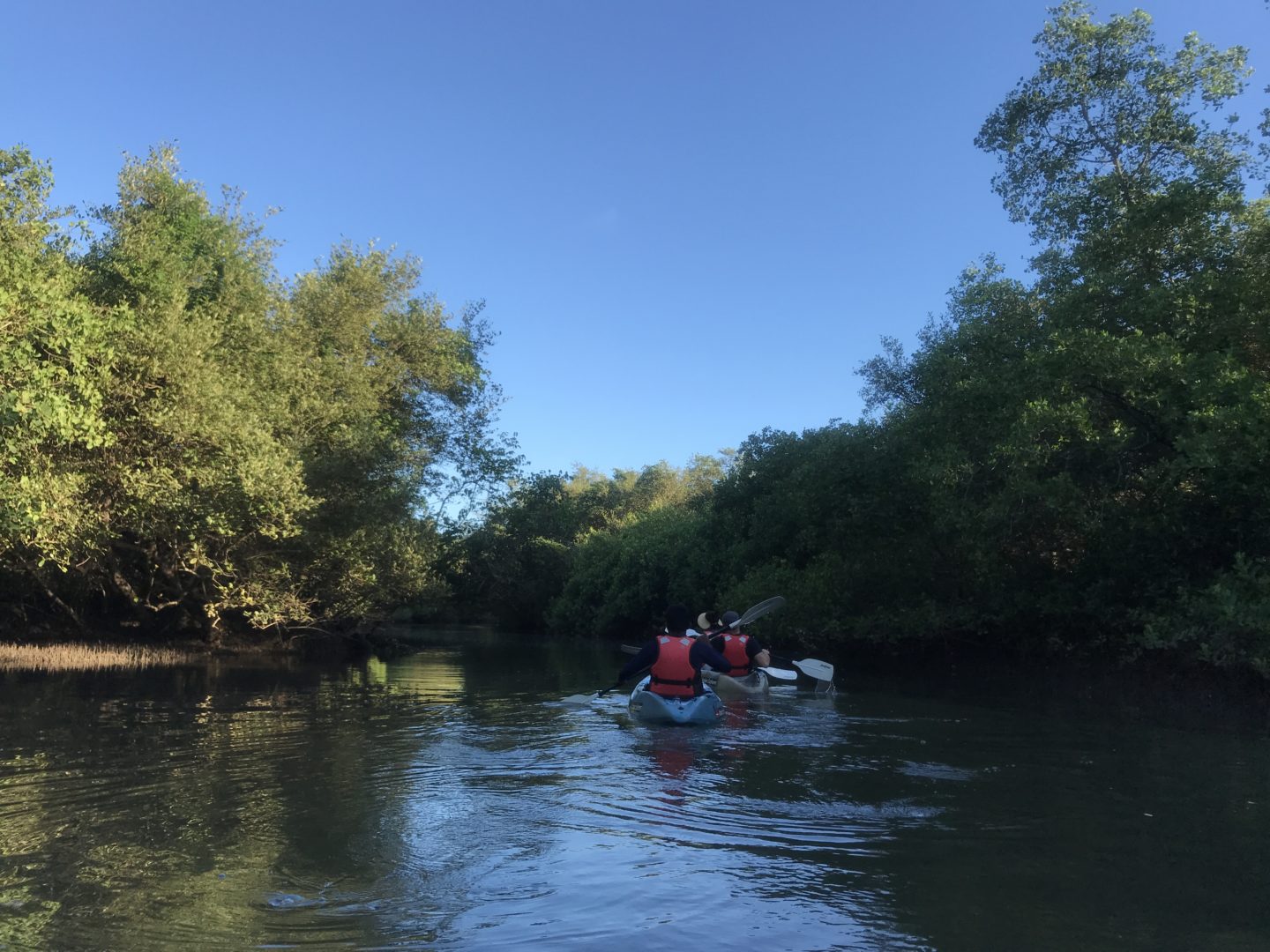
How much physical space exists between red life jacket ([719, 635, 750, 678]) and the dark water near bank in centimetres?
244

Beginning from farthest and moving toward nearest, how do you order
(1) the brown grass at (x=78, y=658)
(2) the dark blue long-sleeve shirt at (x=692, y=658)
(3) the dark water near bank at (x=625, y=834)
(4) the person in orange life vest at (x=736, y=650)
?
(1) the brown grass at (x=78, y=658)
(4) the person in orange life vest at (x=736, y=650)
(2) the dark blue long-sleeve shirt at (x=692, y=658)
(3) the dark water near bank at (x=625, y=834)

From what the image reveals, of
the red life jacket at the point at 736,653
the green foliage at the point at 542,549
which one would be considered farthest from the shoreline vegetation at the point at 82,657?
the green foliage at the point at 542,549

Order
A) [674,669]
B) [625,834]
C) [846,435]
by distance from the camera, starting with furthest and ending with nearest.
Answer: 1. [846,435]
2. [674,669]
3. [625,834]

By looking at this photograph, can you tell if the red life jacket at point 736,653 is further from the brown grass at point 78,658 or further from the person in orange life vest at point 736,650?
the brown grass at point 78,658

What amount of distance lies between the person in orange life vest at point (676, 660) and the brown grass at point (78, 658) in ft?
43.1

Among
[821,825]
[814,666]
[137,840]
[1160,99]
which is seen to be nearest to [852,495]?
[814,666]

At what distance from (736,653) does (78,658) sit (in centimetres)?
1387

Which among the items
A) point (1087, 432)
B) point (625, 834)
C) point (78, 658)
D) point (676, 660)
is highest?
point (1087, 432)

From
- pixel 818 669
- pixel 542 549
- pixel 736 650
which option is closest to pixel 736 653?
pixel 736 650

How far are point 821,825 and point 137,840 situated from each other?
444cm

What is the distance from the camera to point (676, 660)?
1067 cm

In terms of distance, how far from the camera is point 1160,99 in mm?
19938

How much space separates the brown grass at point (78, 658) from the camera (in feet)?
57.0

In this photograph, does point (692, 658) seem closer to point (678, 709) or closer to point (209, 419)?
point (678, 709)
